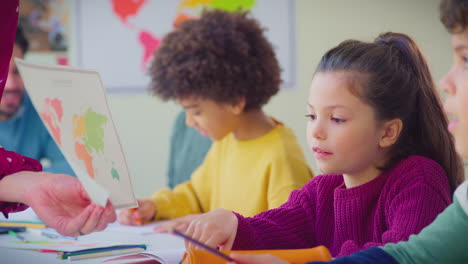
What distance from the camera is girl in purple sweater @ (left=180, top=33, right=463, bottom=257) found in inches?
40.4

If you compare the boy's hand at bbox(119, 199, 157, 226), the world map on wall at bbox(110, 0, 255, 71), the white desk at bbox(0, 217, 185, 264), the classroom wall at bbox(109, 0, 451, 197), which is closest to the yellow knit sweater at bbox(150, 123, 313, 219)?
the boy's hand at bbox(119, 199, 157, 226)

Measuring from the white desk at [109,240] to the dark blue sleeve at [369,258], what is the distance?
0.34 meters

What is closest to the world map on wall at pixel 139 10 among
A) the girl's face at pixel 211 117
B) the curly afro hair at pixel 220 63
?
the curly afro hair at pixel 220 63

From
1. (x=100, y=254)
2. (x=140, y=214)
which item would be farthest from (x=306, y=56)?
(x=100, y=254)

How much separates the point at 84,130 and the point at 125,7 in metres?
2.74

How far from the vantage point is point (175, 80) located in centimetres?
187

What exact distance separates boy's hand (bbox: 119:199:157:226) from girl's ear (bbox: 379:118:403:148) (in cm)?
81

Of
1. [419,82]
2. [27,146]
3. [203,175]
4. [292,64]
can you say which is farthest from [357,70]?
[292,64]

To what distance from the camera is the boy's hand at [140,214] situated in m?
1.61

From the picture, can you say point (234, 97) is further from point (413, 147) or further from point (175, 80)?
point (413, 147)

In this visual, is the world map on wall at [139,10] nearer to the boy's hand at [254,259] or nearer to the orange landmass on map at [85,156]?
the orange landmass on map at [85,156]

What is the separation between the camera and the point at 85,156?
2.62 feet

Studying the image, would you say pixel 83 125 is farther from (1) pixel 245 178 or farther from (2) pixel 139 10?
(2) pixel 139 10

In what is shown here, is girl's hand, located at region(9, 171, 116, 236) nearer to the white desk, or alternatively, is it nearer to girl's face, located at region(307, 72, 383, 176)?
the white desk
